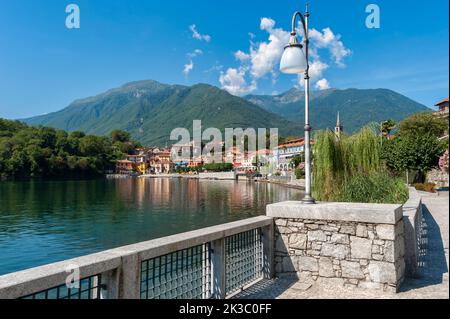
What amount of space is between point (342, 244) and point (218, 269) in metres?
2.11

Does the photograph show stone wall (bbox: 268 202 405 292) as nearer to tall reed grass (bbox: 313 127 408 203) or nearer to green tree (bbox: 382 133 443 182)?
tall reed grass (bbox: 313 127 408 203)

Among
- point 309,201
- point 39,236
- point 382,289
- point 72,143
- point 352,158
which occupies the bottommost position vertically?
point 39,236

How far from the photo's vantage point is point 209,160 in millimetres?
145750

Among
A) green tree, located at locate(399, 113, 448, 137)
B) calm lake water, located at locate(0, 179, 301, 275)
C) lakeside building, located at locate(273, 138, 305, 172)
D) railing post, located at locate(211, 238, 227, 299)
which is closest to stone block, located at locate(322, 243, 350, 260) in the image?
railing post, located at locate(211, 238, 227, 299)

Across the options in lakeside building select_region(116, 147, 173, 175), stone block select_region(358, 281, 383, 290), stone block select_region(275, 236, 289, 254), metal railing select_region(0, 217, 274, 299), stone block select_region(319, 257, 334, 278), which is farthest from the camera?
lakeside building select_region(116, 147, 173, 175)

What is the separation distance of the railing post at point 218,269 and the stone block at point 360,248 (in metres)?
2.09

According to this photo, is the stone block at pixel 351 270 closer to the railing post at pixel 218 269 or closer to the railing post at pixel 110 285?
the railing post at pixel 218 269

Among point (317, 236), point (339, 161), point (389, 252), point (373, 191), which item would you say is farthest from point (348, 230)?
point (339, 161)

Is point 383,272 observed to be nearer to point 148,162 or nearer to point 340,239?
point 340,239

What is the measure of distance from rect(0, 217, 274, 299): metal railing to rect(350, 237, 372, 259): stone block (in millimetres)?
1361

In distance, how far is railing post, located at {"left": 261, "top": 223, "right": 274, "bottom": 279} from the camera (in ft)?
20.5

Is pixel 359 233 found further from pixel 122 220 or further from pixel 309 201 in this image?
pixel 122 220
